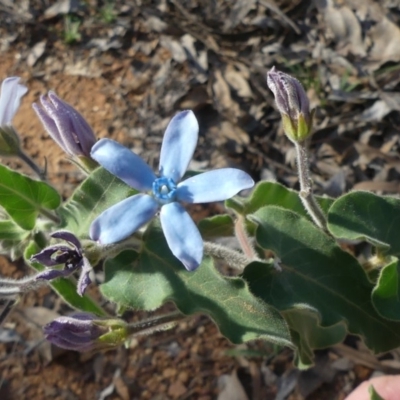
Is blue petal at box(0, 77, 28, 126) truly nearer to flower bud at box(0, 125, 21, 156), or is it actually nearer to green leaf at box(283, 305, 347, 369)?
flower bud at box(0, 125, 21, 156)

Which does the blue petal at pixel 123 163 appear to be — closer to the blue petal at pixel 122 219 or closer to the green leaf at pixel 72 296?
the blue petal at pixel 122 219

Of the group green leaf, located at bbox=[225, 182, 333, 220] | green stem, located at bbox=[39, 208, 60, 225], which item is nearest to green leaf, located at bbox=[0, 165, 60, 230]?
green stem, located at bbox=[39, 208, 60, 225]

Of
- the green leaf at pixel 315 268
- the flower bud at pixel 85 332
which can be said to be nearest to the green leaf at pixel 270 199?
the green leaf at pixel 315 268

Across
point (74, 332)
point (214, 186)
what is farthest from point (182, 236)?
point (74, 332)

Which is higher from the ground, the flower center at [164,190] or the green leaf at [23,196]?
the flower center at [164,190]

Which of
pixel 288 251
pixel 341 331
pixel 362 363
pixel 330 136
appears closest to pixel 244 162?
pixel 330 136

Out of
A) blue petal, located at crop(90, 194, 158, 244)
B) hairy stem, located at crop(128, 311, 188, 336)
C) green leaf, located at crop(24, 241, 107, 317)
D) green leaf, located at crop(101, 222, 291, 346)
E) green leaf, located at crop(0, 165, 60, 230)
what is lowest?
green leaf, located at crop(24, 241, 107, 317)
